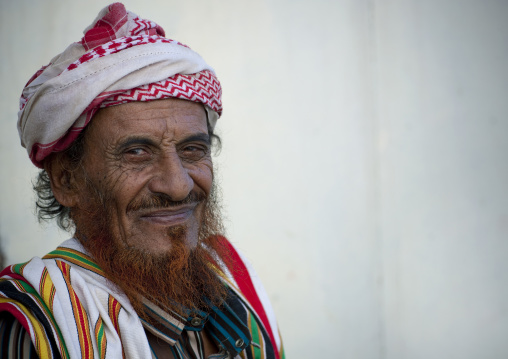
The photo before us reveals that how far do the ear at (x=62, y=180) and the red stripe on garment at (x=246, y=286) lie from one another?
0.67 metres

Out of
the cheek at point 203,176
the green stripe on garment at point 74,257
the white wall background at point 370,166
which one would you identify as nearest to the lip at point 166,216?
the cheek at point 203,176

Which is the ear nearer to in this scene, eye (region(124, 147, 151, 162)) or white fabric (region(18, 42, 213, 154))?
white fabric (region(18, 42, 213, 154))

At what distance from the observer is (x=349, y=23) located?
11.8ft

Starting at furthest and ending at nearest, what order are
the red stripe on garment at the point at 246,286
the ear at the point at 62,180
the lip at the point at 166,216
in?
the red stripe on garment at the point at 246,286, the ear at the point at 62,180, the lip at the point at 166,216

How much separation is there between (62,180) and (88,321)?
25.2 inches

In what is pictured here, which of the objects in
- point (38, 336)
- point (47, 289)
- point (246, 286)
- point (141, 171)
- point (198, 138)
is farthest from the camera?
point (246, 286)

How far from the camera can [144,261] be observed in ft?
6.01

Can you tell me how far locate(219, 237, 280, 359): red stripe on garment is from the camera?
7.10 feet

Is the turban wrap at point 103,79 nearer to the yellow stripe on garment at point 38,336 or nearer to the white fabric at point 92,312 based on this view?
the white fabric at point 92,312

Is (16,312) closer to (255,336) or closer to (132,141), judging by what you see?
(132,141)

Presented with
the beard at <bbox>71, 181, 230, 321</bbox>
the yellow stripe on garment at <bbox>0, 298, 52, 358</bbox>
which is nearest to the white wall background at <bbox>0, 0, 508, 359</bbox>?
the beard at <bbox>71, 181, 230, 321</bbox>

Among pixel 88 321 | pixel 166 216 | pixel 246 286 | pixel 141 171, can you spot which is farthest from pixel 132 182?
pixel 246 286

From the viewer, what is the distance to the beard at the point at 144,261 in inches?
71.4

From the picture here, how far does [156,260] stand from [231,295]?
44 centimetres
